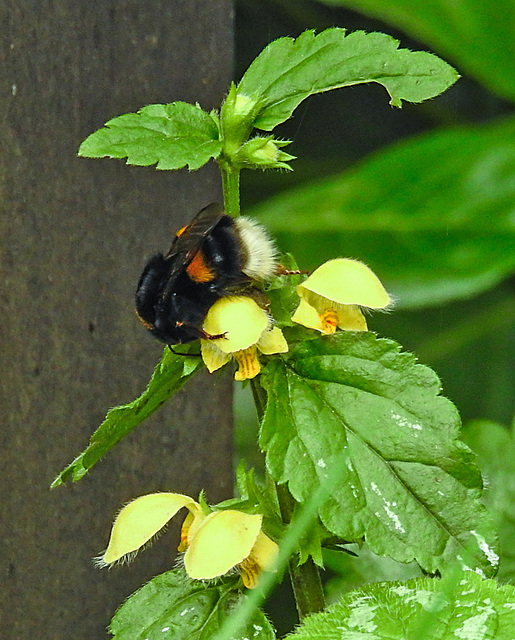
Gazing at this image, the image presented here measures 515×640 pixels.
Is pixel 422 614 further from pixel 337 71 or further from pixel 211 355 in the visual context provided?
pixel 337 71

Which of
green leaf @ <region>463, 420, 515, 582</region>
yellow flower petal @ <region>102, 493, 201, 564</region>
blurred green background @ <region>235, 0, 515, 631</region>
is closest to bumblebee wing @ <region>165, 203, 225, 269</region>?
yellow flower petal @ <region>102, 493, 201, 564</region>

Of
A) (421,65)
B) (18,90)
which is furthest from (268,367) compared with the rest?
(18,90)

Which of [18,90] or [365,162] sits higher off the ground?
[18,90]

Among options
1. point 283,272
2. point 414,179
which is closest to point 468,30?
point 414,179

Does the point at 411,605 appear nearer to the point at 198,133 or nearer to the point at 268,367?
the point at 268,367

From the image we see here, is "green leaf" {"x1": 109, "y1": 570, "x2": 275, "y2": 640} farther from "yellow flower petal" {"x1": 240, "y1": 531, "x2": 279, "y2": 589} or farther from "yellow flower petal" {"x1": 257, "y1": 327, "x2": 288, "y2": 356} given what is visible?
"yellow flower petal" {"x1": 257, "y1": 327, "x2": 288, "y2": 356}

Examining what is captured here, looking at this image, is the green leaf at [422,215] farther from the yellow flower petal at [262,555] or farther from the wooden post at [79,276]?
the yellow flower petal at [262,555]

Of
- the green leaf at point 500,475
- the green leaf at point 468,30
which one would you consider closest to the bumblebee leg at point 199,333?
the green leaf at point 500,475
